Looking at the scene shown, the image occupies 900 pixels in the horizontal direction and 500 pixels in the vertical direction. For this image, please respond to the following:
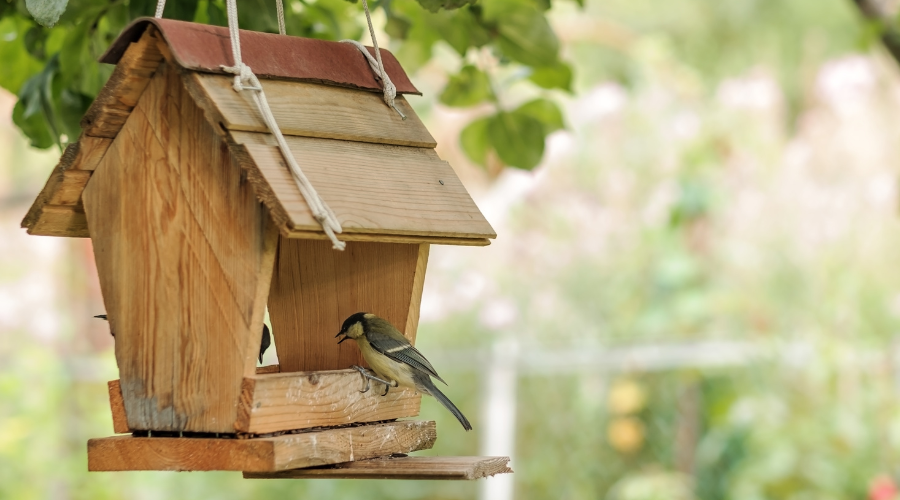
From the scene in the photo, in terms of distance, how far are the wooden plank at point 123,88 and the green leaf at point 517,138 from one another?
0.95 meters

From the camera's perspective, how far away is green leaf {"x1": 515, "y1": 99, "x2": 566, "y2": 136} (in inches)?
92.9

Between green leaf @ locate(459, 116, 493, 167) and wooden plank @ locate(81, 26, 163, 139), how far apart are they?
39.6 inches

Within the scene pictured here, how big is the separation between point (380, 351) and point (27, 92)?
92cm

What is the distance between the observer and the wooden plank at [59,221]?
1.67m

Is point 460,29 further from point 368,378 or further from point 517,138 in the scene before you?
point 368,378

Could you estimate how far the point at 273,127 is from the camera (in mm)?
1423

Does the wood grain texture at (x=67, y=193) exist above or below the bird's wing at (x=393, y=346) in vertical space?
above

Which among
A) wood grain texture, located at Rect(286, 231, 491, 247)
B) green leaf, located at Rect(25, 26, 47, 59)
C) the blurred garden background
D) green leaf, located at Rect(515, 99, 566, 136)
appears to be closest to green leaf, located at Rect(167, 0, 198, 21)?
green leaf, located at Rect(25, 26, 47, 59)

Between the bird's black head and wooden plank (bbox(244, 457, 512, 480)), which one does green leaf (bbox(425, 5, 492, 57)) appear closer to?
the bird's black head

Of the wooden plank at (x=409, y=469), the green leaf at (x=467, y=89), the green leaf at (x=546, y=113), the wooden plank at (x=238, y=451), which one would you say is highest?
the green leaf at (x=467, y=89)

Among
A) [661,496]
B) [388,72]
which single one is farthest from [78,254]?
[388,72]

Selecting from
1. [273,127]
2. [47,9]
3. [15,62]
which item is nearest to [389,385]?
[273,127]

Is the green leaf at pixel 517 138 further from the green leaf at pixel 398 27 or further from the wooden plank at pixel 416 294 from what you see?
the wooden plank at pixel 416 294

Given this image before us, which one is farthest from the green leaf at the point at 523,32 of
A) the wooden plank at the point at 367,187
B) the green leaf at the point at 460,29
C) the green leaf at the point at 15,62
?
the green leaf at the point at 15,62
